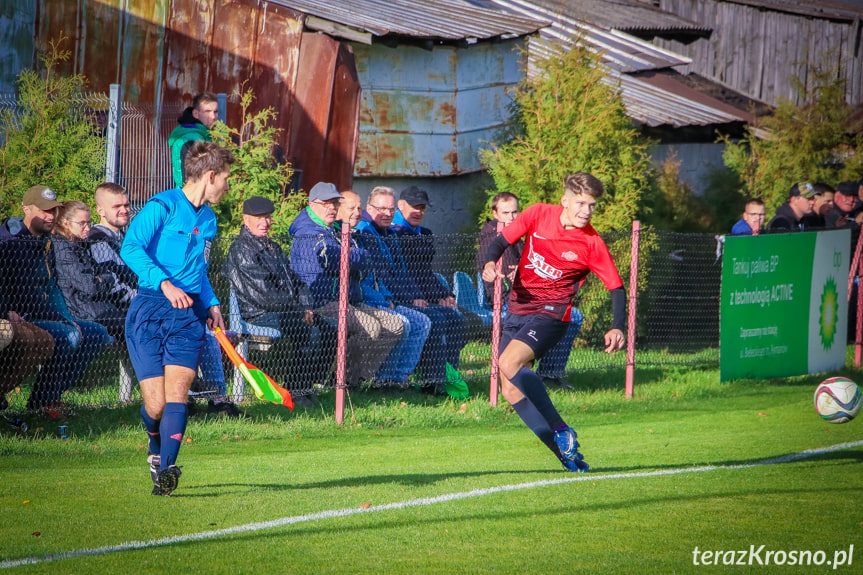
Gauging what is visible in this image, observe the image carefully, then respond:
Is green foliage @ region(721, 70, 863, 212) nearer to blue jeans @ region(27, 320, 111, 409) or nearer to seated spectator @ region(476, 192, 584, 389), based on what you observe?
seated spectator @ region(476, 192, 584, 389)

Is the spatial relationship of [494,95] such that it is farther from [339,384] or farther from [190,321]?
[190,321]

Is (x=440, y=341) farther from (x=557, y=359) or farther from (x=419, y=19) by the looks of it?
(x=419, y=19)

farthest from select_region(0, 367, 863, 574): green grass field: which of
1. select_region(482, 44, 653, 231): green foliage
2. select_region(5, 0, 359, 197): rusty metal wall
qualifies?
select_region(5, 0, 359, 197): rusty metal wall

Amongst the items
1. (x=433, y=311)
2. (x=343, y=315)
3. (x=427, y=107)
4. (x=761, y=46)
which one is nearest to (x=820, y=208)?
(x=427, y=107)

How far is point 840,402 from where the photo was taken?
28.3 feet

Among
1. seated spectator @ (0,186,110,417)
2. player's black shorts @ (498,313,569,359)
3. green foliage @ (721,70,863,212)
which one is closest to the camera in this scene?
player's black shorts @ (498,313,569,359)

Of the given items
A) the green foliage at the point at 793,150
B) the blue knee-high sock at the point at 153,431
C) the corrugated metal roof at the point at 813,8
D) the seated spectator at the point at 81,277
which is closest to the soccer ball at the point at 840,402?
the blue knee-high sock at the point at 153,431

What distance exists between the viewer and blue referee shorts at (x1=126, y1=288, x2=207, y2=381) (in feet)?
20.5

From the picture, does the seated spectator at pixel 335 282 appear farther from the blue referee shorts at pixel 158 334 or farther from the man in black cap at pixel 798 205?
the man in black cap at pixel 798 205

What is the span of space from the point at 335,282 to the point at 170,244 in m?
3.62

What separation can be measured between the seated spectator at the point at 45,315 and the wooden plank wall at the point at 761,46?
2689cm

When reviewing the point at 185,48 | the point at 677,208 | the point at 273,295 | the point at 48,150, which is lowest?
the point at 273,295

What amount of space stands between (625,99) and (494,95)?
5.20m

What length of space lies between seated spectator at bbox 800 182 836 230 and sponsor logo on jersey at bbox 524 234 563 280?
8548 millimetres
